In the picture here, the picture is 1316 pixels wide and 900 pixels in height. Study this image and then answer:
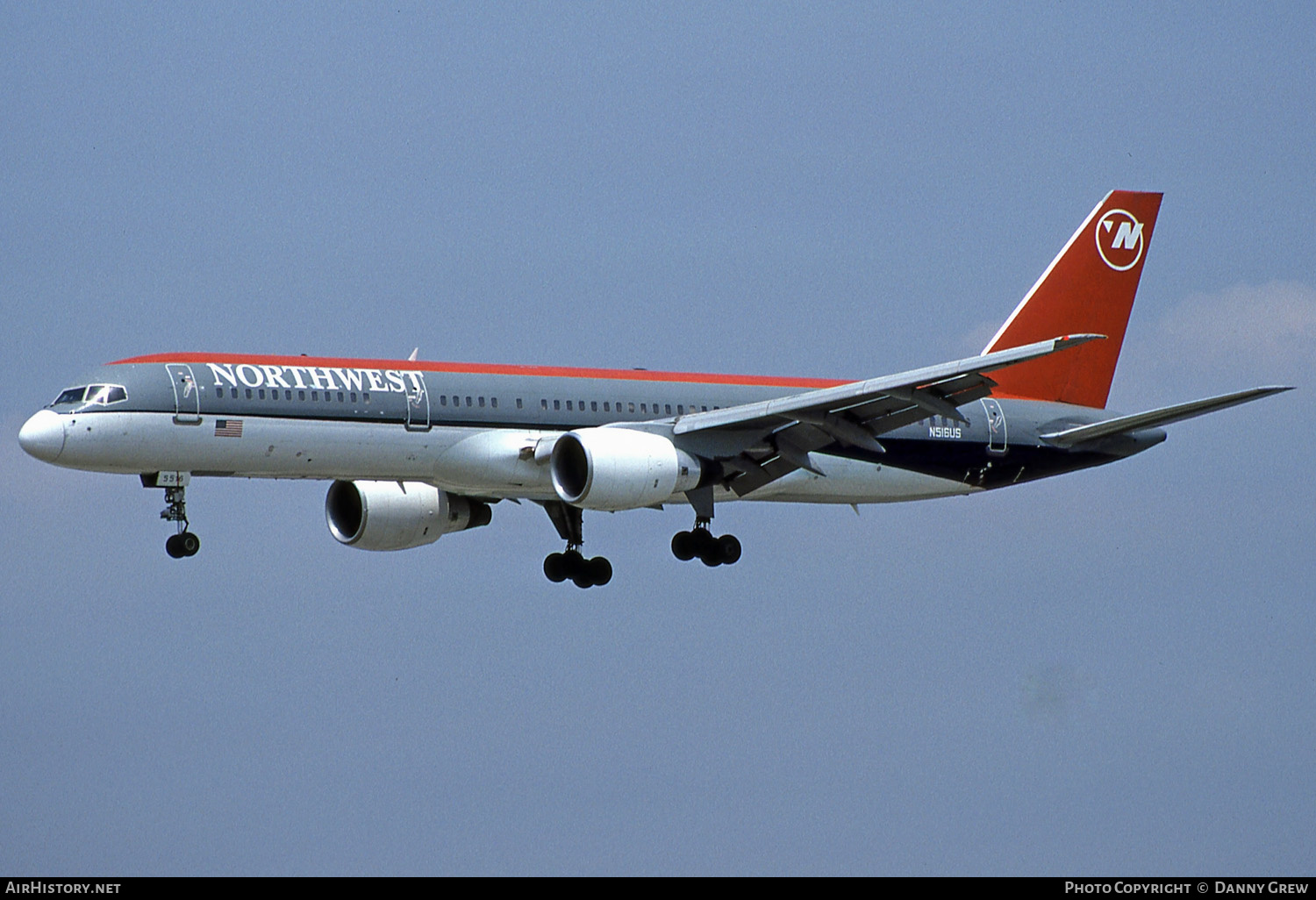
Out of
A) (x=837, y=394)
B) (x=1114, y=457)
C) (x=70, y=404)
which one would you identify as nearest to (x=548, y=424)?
(x=837, y=394)

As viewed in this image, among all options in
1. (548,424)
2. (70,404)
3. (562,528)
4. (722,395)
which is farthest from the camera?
(562,528)

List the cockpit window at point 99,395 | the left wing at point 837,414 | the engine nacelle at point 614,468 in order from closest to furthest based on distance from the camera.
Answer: the cockpit window at point 99,395, the left wing at point 837,414, the engine nacelle at point 614,468

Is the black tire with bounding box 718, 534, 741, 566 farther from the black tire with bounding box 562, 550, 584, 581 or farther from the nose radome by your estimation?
the nose radome

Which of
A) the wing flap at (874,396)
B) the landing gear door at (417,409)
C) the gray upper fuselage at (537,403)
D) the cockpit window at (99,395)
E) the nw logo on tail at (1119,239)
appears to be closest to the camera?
the wing flap at (874,396)

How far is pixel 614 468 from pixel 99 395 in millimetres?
10437

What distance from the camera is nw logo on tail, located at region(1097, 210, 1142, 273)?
52344mm

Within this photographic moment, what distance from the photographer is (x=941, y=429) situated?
156 feet

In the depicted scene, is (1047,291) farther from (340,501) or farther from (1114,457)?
(340,501)

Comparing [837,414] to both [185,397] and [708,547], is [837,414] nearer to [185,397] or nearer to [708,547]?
[708,547]

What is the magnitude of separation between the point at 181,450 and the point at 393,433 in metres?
4.31

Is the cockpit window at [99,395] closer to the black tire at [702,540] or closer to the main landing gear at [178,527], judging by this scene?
the main landing gear at [178,527]

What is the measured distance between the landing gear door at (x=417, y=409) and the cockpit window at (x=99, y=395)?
5.75 m

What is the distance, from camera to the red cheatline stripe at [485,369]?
1588 inches

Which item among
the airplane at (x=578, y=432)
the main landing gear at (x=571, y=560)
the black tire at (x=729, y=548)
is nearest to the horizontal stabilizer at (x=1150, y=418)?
the airplane at (x=578, y=432)
